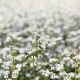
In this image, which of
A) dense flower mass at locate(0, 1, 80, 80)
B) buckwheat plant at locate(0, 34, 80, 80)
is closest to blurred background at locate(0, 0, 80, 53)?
dense flower mass at locate(0, 1, 80, 80)

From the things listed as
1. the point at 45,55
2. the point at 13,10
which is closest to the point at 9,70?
the point at 45,55

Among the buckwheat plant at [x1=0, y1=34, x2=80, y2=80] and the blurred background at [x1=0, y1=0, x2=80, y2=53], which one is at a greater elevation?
the blurred background at [x1=0, y1=0, x2=80, y2=53]

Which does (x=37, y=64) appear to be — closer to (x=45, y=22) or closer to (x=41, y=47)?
(x=41, y=47)

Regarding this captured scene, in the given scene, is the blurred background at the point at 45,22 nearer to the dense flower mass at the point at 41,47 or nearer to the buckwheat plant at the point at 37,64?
the dense flower mass at the point at 41,47

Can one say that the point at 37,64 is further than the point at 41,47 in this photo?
Yes

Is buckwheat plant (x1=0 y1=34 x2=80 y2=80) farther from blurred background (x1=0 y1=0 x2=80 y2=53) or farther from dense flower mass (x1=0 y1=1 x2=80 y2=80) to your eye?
blurred background (x1=0 y1=0 x2=80 y2=53)

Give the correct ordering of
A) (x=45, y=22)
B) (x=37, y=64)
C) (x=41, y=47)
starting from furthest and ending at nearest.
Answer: (x=45, y=22) → (x=37, y=64) → (x=41, y=47)

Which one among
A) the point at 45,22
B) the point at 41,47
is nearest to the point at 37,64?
the point at 41,47

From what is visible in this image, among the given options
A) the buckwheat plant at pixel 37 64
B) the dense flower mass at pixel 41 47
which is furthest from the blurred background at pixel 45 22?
the buckwheat plant at pixel 37 64

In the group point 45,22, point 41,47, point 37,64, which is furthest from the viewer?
point 45,22
